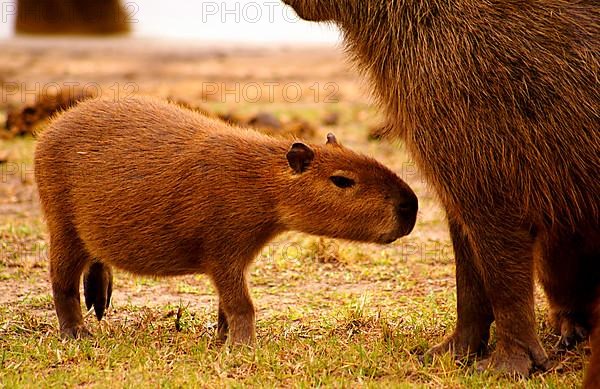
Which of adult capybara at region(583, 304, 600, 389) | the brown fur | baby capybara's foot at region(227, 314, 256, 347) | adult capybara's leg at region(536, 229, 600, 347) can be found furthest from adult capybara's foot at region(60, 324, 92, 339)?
the brown fur

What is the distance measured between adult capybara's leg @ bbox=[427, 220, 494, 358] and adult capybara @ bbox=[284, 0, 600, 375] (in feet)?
0.80

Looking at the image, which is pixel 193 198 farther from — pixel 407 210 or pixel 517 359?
pixel 517 359

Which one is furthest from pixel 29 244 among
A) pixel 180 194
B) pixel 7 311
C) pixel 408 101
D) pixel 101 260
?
pixel 408 101

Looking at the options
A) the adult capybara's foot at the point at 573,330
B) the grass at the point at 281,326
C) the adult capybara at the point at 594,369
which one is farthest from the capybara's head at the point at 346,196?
the adult capybara at the point at 594,369

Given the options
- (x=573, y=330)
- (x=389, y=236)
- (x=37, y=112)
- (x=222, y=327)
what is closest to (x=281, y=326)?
(x=222, y=327)

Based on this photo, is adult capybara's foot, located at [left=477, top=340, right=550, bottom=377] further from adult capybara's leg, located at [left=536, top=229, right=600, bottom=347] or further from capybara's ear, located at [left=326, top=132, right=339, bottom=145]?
capybara's ear, located at [left=326, top=132, right=339, bottom=145]

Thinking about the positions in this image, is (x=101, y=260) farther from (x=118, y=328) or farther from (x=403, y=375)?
(x=403, y=375)

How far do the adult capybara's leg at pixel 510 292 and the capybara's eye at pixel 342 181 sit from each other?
80 centimetres

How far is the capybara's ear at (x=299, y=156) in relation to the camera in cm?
511

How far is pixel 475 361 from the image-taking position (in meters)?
4.80

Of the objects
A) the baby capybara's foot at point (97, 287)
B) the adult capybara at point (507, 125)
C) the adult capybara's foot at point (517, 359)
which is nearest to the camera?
the adult capybara at point (507, 125)

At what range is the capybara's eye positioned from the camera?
5148 mm

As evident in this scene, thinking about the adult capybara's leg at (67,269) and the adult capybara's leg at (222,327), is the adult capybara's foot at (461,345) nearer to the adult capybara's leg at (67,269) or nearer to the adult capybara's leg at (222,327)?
the adult capybara's leg at (222,327)

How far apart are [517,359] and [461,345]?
16.5 inches
